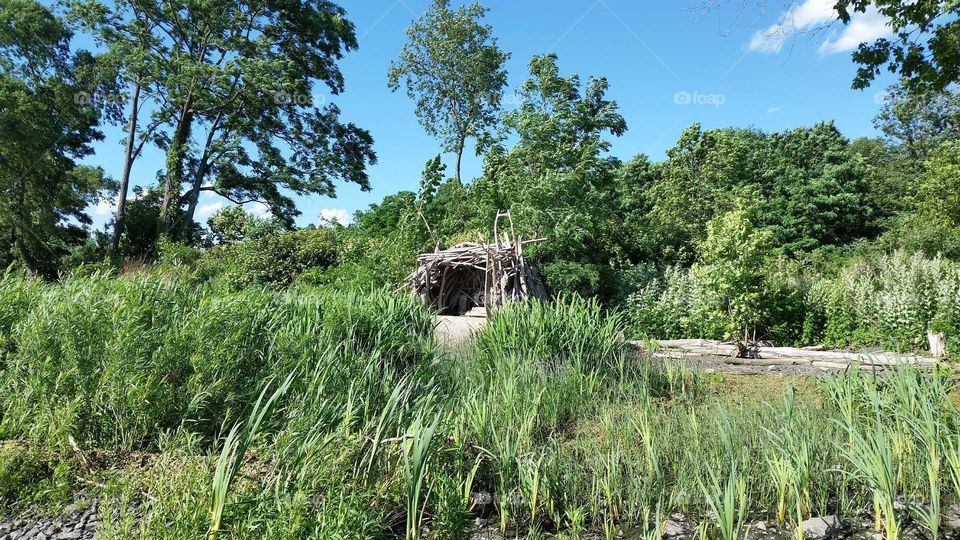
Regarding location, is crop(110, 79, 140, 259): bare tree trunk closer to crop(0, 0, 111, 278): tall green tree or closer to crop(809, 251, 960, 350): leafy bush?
crop(0, 0, 111, 278): tall green tree

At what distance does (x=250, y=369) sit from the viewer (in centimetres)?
366

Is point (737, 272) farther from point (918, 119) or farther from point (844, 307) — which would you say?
point (918, 119)

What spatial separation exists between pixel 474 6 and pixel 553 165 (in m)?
11.9

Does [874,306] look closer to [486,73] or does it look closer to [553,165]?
[553,165]

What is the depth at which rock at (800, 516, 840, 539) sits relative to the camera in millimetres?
2592

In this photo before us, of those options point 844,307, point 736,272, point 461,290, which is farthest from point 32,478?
point 844,307

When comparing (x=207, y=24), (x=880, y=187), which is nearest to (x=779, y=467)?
A: (x=207, y=24)

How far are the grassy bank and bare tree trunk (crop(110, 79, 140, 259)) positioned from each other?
57.5 ft

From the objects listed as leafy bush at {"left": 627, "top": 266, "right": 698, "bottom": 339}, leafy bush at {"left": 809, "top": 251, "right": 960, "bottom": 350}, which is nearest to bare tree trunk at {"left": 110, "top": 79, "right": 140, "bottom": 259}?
leafy bush at {"left": 627, "top": 266, "right": 698, "bottom": 339}

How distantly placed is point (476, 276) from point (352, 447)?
8861 mm

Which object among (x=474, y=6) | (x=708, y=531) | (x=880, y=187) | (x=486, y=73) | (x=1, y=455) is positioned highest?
(x=474, y=6)

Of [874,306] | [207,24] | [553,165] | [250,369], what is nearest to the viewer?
[250,369]

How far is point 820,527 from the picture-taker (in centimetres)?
263

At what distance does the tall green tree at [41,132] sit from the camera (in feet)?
56.1
